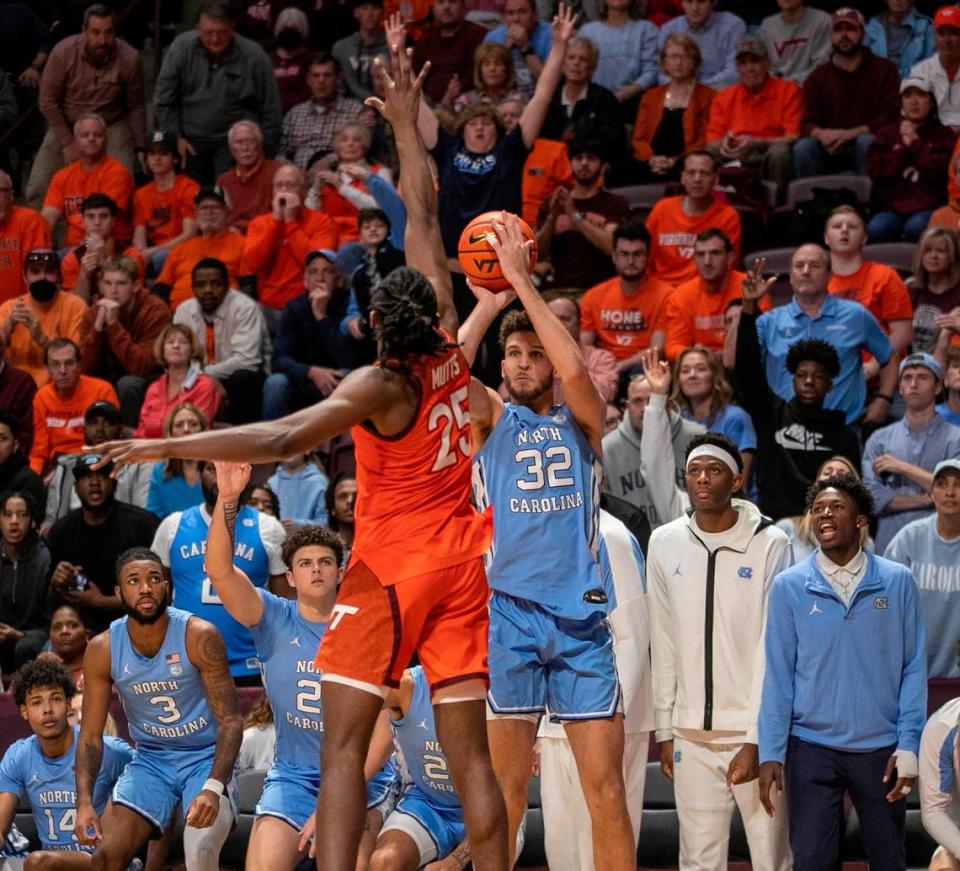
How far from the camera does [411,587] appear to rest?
17.8 feet

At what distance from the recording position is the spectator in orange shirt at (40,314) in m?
12.0

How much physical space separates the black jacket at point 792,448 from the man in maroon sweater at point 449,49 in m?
4.88

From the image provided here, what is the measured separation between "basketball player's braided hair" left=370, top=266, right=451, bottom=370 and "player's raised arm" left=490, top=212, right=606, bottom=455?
498mm

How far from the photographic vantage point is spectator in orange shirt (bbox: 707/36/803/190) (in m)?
13.0

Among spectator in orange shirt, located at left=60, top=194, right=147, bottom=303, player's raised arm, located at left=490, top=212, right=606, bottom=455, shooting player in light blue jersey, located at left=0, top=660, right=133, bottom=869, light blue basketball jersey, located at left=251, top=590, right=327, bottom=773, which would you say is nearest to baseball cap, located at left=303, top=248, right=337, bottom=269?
spectator in orange shirt, located at left=60, top=194, right=147, bottom=303

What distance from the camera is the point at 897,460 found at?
950 centimetres

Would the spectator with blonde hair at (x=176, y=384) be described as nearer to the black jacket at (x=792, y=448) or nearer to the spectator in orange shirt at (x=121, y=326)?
the spectator in orange shirt at (x=121, y=326)

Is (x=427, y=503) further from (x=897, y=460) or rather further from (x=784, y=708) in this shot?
(x=897, y=460)

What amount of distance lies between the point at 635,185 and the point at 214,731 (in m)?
6.58

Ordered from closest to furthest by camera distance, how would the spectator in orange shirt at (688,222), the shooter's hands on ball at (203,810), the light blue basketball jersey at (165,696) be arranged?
the shooter's hands on ball at (203,810) → the light blue basketball jersey at (165,696) → the spectator in orange shirt at (688,222)

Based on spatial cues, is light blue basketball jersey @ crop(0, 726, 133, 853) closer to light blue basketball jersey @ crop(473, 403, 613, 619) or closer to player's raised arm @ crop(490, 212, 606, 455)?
light blue basketball jersey @ crop(473, 403, 613, 619)

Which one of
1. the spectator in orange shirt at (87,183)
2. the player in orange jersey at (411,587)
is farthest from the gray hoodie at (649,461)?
the spectator in orange shirt at (87,183)

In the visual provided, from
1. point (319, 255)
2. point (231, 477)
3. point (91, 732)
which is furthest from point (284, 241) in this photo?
point (231, 477)

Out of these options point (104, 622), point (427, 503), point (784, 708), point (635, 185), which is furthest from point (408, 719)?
point (635, 185)
